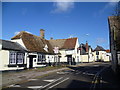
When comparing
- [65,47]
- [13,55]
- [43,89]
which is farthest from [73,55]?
[43,89]

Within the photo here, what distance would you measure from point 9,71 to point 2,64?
5.17ft

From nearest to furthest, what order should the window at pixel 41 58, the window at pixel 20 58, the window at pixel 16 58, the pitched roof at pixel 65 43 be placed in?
the window at pixel 16 58 < the window at pixel 20 58 < the window at pixel 41 58 < the pitched roof at pixel 65 43

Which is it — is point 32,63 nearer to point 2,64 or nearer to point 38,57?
point 38,57

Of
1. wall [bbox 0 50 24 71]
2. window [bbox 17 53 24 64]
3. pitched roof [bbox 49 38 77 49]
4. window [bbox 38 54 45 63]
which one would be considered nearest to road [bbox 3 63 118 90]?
wall [bbox 0 50 24 71]

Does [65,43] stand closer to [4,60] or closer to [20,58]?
[20,58]

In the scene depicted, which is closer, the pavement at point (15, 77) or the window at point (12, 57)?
the pavement at point (15, 77)

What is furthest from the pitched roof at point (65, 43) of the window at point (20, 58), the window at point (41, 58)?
the window at point (20, 58)

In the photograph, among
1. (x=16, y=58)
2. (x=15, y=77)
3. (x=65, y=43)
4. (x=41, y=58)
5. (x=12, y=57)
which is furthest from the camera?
(x=65, y=43)

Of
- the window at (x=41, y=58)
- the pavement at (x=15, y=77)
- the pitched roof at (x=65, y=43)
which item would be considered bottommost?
the pavement at (x=15, y=77)

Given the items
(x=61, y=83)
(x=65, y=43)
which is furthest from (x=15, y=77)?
(x=65, y=43)

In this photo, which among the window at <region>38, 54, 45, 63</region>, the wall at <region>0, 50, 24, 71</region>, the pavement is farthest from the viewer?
the window at <region>38, 54, 45, 63</region>

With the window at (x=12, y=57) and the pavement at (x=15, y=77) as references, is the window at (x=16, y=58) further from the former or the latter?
the pavement at (x=15, y=77)

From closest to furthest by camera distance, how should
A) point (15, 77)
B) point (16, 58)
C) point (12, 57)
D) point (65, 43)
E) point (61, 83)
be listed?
point (61, 83) → point (15, 77) → point (12, 57) → point (16, 58) → point (65, 43)

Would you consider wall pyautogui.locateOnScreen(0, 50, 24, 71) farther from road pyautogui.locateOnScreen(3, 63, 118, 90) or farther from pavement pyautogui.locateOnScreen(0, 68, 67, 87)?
road pyautogui.locateOnScreen(3, 63, 118, 90)
